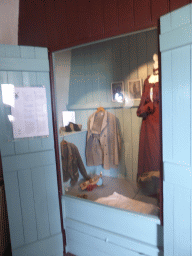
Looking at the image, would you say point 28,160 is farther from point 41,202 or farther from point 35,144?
point 41,202

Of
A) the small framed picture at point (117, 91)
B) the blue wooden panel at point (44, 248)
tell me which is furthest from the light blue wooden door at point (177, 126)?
the small framed picture at point (117, 91)

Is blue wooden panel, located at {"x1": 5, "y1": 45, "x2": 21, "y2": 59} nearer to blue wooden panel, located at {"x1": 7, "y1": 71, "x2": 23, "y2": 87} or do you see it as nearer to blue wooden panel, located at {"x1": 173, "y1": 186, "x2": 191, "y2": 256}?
blue wooden panel, located at {"x1": 7, "y1": 71, "x2": 23, "y2": 87}

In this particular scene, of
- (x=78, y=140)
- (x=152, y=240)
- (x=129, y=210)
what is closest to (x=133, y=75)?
(x=78, y=140)

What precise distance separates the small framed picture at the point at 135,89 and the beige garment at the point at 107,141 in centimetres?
38

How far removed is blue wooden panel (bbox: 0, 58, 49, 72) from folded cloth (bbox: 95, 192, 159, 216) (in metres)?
1.28

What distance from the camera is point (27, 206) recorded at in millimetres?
1785

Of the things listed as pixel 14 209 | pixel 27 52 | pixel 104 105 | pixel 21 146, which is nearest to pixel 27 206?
pixel 14 209

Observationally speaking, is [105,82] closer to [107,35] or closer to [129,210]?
→ [107,35]

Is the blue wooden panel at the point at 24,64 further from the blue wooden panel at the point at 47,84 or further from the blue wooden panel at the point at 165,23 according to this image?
the blue wooden panel at the point at 165,23

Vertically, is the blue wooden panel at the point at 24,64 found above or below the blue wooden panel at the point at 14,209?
above

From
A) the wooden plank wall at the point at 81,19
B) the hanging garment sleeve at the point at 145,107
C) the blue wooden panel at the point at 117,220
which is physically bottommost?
the blue wooden panel at the point at 117,220

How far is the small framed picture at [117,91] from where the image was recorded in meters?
2.64

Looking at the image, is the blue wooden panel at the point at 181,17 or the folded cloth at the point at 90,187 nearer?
the blue wooden panel at the point at 181,17

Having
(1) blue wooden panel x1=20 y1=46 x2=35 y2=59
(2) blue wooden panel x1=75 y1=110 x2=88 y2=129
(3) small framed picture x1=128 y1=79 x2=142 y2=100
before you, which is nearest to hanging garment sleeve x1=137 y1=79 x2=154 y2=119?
(3) small framed picture x1=128 y1=79 x2=142 y2=100
